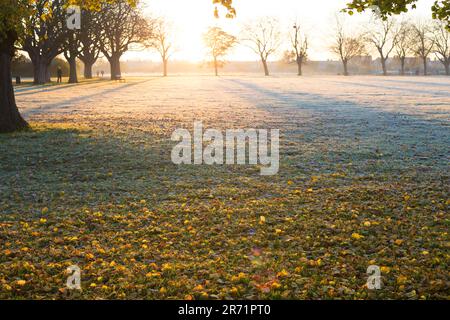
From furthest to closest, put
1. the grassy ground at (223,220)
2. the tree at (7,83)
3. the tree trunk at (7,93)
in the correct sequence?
the tree trunk at (7,93), the tree at (7,83), the grassy ground at (223,220)

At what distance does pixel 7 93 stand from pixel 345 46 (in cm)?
10000

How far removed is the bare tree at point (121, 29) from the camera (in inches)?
2320

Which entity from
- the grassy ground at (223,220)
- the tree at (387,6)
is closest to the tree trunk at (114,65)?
the grassy ground at (223,220)

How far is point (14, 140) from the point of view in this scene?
14.2 m

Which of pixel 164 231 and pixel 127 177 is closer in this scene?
pixel 164 231

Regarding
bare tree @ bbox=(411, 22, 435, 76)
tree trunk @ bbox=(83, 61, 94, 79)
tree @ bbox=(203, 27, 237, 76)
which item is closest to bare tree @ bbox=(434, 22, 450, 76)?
bare tree @ bbox=(411, 22, 435, 76)

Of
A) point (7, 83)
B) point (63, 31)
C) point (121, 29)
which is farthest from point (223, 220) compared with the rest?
point (121, 29)

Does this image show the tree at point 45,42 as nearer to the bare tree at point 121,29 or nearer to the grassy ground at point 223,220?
the bare tree at point 121,29

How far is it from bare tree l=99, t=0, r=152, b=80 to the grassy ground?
1920 inches

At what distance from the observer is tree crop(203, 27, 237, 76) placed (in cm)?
10269

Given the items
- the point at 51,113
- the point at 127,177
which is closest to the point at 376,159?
the point at 127,177

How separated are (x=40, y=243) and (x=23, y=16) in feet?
34.9

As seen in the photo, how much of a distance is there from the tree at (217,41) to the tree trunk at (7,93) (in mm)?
90274
